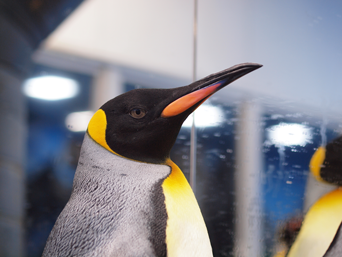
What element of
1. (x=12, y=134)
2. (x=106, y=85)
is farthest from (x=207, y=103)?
(x=12, y=134)

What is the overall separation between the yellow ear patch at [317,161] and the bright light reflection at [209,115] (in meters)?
0.39

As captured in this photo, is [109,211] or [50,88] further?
[50,88]

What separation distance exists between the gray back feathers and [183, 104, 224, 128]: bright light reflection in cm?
45

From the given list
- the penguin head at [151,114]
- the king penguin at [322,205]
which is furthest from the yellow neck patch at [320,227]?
the penguin head at [151,114]

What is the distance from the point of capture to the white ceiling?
3.34 ft

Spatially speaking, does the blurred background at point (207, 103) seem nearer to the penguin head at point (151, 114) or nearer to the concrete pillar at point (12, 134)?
the concrete pillar at point (12, 134)

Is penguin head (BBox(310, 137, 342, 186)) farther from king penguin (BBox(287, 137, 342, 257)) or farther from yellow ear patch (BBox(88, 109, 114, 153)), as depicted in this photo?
yellow ear patch (BBox(88, 109, 114, 153))

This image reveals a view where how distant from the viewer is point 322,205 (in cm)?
98

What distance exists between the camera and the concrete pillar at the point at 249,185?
1.02 metres

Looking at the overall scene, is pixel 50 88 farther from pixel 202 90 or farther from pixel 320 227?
pixel 320 227

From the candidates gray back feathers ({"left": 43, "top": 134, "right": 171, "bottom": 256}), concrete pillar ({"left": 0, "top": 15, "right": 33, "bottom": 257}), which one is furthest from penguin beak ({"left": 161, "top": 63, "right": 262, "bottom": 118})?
concrete pillar ({"left": 0, "top": 15, "right": 33, "bottom": 257})

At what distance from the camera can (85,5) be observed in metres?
1.04

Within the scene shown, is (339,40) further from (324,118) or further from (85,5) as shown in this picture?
(85,5)

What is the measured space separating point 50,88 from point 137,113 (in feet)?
1.83
